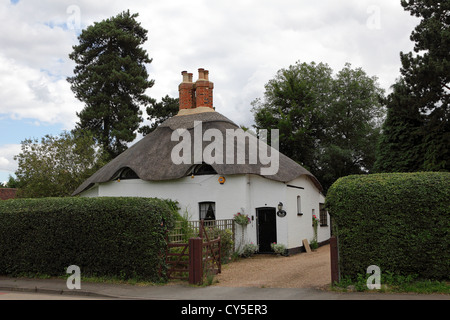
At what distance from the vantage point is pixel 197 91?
973 inches

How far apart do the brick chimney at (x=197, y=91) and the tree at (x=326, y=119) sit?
1076cm

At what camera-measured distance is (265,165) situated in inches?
798

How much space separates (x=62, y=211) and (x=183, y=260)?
409 cm

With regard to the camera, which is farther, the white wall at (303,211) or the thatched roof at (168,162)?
the white wall at (303,211)

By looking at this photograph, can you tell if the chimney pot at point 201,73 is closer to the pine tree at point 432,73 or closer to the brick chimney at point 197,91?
the brick chimney at point 197,91

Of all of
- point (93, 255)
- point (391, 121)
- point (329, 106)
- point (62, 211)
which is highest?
point (329, 106)

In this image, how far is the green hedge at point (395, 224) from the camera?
9648 mm

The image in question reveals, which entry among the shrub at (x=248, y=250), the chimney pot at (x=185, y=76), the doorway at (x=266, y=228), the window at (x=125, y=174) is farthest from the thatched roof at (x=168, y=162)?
the shrub at (x=248, y=250)

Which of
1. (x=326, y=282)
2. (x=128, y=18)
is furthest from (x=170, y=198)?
(x=128, y=18)

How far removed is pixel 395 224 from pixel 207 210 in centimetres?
1175

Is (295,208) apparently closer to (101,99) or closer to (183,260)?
(183,260)

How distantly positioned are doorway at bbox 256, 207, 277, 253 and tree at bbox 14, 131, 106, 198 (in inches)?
597

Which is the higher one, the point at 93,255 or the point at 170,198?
the point at 170,198

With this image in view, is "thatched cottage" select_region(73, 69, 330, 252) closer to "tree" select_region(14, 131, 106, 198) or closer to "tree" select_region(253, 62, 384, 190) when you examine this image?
"tree" select_region(14, 131, 106, 198)
